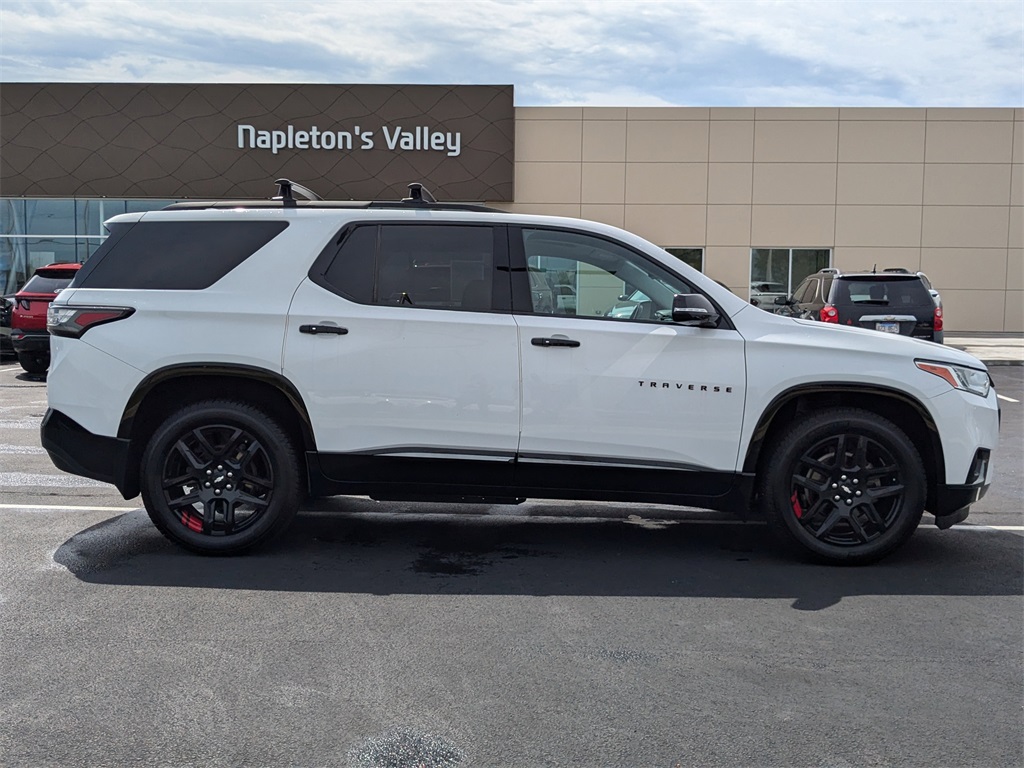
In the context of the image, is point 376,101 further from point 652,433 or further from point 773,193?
point 652,433

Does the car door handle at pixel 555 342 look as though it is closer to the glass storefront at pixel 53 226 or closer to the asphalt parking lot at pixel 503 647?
the asphalt parking lot at pixel 503 647

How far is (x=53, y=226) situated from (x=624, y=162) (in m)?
16.2

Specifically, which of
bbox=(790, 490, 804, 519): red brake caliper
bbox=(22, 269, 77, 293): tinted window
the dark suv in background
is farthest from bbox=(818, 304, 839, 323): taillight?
bbox=(22, 269, 77, 293): tinted window

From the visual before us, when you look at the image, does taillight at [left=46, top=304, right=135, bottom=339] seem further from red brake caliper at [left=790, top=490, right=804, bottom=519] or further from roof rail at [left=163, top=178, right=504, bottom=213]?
red brake caliper at [left=790, top=490, right=804, bottom=519]

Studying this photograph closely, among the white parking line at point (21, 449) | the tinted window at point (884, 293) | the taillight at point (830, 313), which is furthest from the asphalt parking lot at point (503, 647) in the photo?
the tinted window at point (884, 293)

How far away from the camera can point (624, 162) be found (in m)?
27.0

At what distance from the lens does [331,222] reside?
18.3ft

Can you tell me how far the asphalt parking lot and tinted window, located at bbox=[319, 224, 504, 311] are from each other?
4.79 feet

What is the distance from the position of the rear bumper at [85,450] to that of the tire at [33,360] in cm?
988

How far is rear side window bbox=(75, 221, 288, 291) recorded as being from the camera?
5.52 metres

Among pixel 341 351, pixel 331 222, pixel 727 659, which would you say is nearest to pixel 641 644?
pixel 727 659

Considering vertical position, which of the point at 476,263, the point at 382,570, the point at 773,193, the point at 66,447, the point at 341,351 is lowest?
the point at 382,570

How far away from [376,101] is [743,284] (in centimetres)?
1129

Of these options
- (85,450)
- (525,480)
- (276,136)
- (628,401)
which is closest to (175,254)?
(85,450)
